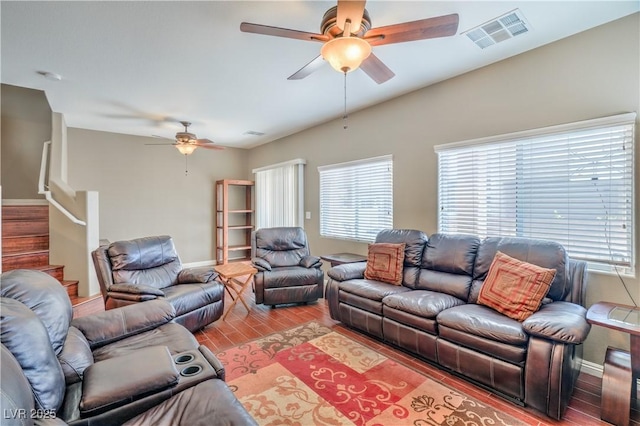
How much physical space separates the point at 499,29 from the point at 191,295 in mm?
3743

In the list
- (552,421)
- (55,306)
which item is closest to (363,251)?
(552,421)

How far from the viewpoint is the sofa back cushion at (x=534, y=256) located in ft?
7.73

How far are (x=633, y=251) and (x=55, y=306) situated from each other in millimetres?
3918

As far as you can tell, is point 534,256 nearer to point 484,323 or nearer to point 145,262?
point 484,323

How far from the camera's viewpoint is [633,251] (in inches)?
89.4

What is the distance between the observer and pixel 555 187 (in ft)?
8.75

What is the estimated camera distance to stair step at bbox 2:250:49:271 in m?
3.35

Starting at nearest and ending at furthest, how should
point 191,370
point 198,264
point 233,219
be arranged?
point 191,370 < point 198,264 < point 233,219

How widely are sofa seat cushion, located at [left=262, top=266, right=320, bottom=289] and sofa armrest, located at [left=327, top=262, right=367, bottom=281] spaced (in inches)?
25.2

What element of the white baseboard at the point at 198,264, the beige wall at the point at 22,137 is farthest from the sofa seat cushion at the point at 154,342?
the white baseboard at the point at 198,264

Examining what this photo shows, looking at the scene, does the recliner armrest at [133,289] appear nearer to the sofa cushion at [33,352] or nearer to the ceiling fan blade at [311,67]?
the sofa cushion at [33,352]

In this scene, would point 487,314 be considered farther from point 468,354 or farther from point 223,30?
point 223,30

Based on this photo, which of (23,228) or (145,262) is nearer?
(145,262)

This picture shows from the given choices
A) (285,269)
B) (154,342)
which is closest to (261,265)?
(285,269)
